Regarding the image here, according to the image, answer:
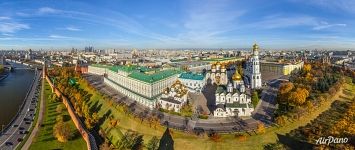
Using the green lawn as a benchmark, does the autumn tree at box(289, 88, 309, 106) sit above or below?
above

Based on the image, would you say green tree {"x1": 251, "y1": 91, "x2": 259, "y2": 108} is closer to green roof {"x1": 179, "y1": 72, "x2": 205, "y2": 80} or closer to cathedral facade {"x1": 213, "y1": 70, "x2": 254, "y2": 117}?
cathedral facade {"x1": 213, "y1": 70, "x2": 254, "y2": 117}

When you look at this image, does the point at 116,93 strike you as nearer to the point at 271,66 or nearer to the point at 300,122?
the point at 300,122

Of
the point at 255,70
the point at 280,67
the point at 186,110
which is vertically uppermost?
the point at 255,70

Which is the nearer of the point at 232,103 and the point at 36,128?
the point at 36,128

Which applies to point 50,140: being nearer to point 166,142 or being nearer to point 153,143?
point 153,143

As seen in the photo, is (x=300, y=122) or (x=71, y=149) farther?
(x=300, y=122)

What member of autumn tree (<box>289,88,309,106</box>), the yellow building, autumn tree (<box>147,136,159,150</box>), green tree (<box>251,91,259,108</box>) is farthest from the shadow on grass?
the yellow building

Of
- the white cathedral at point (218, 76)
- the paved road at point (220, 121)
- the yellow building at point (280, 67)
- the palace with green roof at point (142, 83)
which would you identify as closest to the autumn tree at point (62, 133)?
the paved road at point (220, 121)

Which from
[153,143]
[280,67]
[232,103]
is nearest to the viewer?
[153,143]

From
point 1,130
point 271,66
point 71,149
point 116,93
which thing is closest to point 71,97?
point 116,93

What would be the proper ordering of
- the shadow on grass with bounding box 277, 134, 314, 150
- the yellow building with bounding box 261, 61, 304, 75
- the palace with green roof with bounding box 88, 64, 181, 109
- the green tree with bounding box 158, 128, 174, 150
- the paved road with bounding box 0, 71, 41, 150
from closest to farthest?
the shadow on grass with bounding box 277, 134, 314, 150, the green tree with bounding box 158, 128, 174, 150, the paved road with bounding box 0, 71, 41, 150, the palace with green roof with bounding box 88, 64, 181, 109, the yellow building with bounding box 261, 61, 304, 75

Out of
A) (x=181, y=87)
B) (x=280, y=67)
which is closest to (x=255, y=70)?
(x=181, y=87)
